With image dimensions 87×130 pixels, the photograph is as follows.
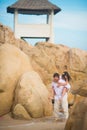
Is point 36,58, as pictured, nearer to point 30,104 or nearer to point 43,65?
point 43,65

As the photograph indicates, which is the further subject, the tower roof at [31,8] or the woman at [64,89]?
the woman at [64,89]

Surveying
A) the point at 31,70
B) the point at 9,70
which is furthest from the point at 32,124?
the point at 31,70

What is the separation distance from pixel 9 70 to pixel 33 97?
647 millimetres

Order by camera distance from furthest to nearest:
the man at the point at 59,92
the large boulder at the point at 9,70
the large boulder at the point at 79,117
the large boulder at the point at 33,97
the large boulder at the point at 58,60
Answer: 1. the large boulder at the point at 58,60
2. the large boulder at the point at 9,70
3. the large boulder at the point at 33,97
4. the man at the point at 59,92
5. the large boulder at the point at 79,117

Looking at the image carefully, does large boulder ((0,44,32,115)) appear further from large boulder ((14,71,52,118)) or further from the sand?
the sand

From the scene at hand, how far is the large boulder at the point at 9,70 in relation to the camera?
22.5 feet

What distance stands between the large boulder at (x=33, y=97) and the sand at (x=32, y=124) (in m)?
0.19

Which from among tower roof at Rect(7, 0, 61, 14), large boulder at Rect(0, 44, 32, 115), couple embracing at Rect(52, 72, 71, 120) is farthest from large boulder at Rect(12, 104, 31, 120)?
tower roof at Rect(7, 0, 61, 14)

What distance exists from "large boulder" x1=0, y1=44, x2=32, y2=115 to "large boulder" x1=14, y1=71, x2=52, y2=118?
127 mm

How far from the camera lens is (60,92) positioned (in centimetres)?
618

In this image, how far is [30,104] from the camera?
6.64m

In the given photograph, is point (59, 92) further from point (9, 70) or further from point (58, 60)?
point (58, 60)

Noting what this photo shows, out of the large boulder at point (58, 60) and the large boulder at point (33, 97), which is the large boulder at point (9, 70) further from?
the large boulder at point (58, 60)

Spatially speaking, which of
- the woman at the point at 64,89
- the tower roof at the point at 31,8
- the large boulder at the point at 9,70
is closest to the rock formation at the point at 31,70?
the large boulder at the point at 9,70
